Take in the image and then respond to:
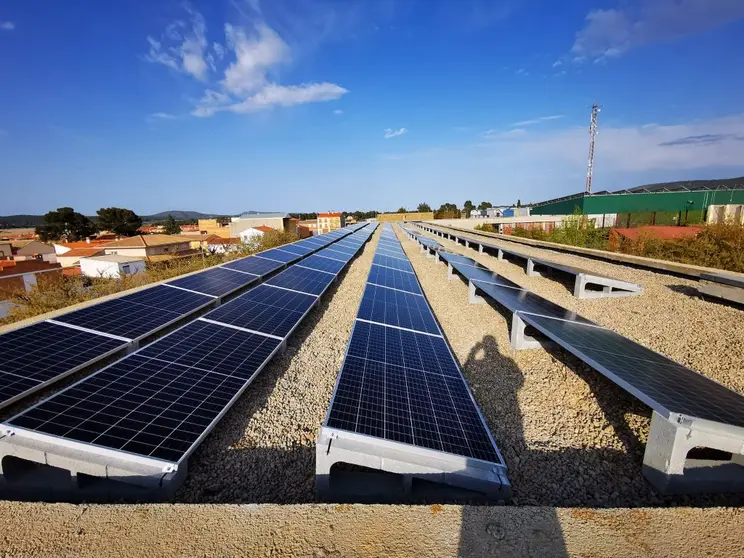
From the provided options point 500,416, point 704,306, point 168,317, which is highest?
point 168,317

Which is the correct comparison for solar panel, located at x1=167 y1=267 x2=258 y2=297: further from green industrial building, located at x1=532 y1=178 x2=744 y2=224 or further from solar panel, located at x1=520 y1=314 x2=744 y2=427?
green industrial building, located at x1=532 y1=178 x2=744 y2=224

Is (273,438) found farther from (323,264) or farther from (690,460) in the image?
(323,264)

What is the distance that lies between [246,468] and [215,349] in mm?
2635

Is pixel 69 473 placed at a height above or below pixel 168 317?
below

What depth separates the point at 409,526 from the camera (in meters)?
3.16

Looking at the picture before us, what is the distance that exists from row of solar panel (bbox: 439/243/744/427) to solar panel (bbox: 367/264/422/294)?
501 centimetres

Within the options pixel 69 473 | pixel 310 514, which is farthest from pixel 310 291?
pixel 310 514

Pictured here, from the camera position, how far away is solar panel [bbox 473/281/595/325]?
8.81 metres

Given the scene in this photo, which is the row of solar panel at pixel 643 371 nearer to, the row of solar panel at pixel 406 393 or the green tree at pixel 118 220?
the row of solar panel at pixel 406 393

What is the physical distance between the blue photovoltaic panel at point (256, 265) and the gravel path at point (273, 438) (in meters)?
6.60

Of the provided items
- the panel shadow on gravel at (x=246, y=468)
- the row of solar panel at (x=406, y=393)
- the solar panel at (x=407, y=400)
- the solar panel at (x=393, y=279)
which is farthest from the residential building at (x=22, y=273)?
the solar panel at (x=407, y=400)

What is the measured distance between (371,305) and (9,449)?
730 cm

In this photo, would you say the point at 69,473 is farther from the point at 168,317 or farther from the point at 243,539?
the point at 168,317

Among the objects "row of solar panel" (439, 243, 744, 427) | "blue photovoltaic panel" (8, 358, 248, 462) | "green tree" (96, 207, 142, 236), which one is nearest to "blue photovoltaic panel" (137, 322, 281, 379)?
"blue photovoltaic panel" (8, 358, 248, 462)
